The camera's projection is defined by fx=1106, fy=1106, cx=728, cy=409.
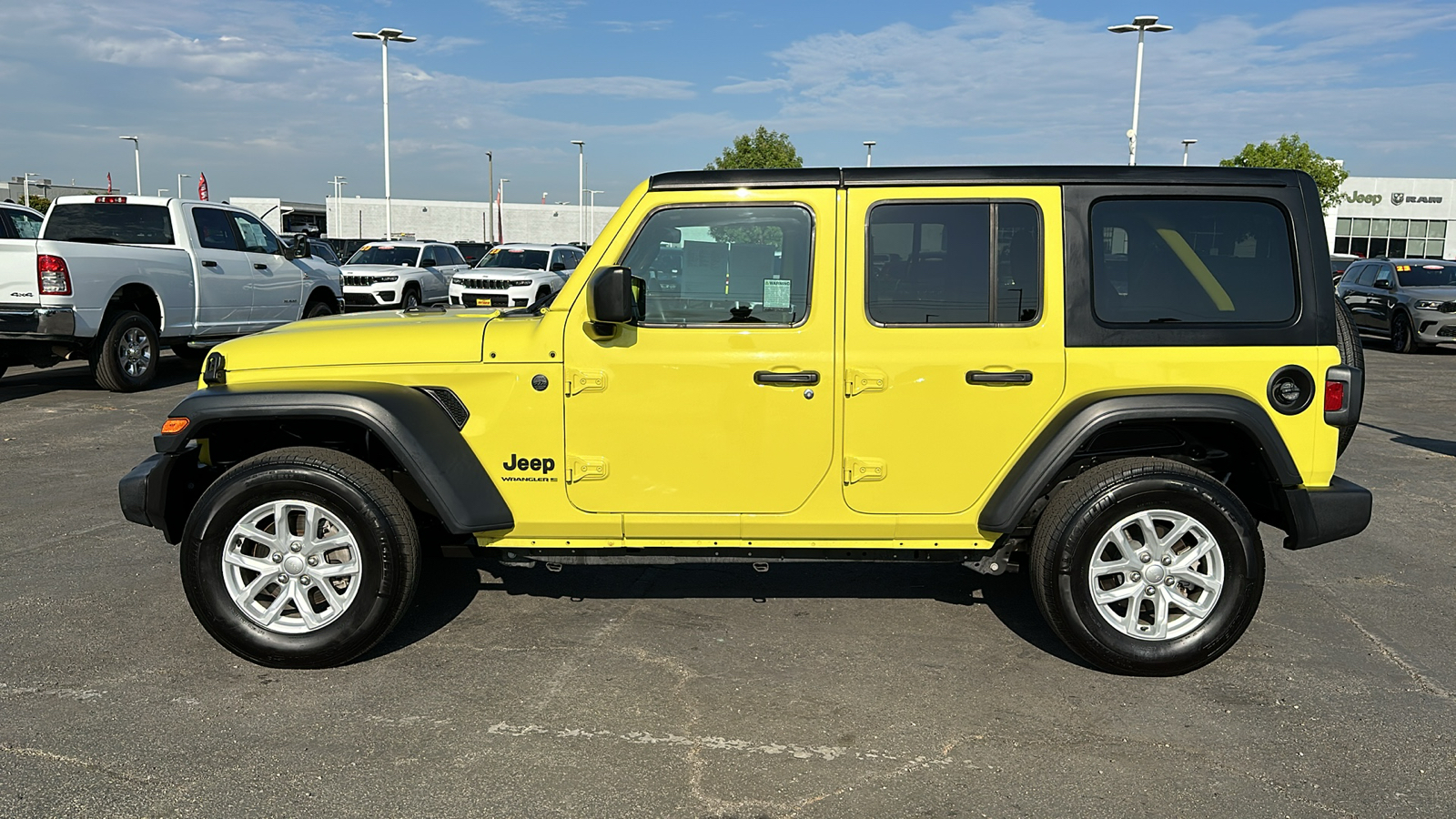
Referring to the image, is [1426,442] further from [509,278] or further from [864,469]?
[509,278]

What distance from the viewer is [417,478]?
13.6 ft

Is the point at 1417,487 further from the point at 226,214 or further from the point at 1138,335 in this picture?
the point at 226,214

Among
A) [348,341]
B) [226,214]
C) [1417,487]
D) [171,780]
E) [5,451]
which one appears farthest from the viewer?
[226,214]

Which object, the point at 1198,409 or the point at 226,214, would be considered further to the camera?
the point at 226,214

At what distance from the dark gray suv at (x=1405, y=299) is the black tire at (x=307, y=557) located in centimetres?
1943

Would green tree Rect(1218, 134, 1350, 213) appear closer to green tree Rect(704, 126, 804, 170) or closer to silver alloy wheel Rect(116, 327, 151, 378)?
green tree Rect(704, 126, 804, 170)

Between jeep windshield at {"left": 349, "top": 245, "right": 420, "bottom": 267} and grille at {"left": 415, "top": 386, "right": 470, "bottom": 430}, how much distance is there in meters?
19.6

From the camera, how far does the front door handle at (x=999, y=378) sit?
13.8 ft

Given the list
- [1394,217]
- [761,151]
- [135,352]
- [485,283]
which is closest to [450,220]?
[761,151]

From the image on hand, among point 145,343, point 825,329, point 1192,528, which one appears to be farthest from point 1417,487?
point 145,343

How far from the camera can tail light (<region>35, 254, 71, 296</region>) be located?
10500 millimetres

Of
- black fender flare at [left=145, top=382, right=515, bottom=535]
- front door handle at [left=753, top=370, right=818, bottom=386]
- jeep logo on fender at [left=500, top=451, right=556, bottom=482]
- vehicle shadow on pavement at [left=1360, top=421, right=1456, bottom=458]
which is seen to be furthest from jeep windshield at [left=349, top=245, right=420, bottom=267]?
front door handle at [left=753, top=370, right=818, bottom=386]

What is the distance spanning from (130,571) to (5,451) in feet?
13.4

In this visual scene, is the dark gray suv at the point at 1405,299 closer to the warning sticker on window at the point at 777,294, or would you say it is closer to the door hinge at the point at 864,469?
the door hinge at the point at 864,469
